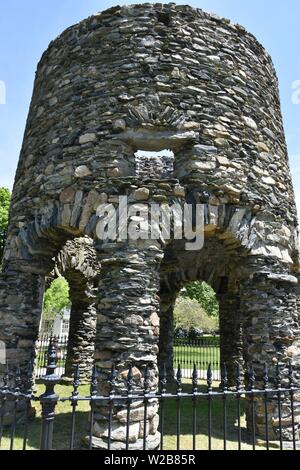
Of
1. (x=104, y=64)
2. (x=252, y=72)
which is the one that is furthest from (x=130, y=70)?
(x=252, y=72)

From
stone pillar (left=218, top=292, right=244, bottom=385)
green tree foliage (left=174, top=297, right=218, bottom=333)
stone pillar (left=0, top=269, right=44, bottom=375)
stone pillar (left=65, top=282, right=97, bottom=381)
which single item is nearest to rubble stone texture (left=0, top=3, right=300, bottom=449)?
stone pillar (left=0, top=269, right=44, bottom=375)

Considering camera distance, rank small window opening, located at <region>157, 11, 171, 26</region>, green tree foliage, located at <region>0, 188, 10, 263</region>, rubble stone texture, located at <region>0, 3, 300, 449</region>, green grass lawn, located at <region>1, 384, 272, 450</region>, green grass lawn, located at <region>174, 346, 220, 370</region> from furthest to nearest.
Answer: green tree foliage, located at <region>0, 188, 10, 263</region> < green grass lawn, located at <region>174, 346, 220, 370</region> < small window opening, located at <region>157, 11, 171, 26</region> < rubble stone texture, located at <region>0, 3, 300, 449</region> < green grass lawn, located at <region>1, 384, 272, 450</region>

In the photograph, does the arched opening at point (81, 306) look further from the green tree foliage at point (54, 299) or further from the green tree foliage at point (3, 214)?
the green tree foliage at point (54, 299)

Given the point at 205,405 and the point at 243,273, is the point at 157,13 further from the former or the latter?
the point at 205,405

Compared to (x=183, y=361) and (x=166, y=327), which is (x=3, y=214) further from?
(x=166, y=327)

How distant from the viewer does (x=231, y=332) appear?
412 inches

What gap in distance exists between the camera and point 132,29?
664 cm

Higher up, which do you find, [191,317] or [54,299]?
[54,299]

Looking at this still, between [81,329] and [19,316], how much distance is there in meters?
4.57

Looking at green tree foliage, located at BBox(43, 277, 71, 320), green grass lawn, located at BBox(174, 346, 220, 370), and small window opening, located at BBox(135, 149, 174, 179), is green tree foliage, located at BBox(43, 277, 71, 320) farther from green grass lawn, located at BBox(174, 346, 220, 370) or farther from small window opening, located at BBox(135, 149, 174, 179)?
small window opening, located at BBox(135, 149, 174, 179)

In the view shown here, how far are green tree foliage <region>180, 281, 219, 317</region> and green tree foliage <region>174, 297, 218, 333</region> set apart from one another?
0.54 metres

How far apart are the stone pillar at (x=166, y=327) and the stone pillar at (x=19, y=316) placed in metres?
5.33

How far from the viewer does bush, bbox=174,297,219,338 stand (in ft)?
105

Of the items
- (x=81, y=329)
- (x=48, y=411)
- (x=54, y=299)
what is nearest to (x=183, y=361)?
(x=81, y=329)
